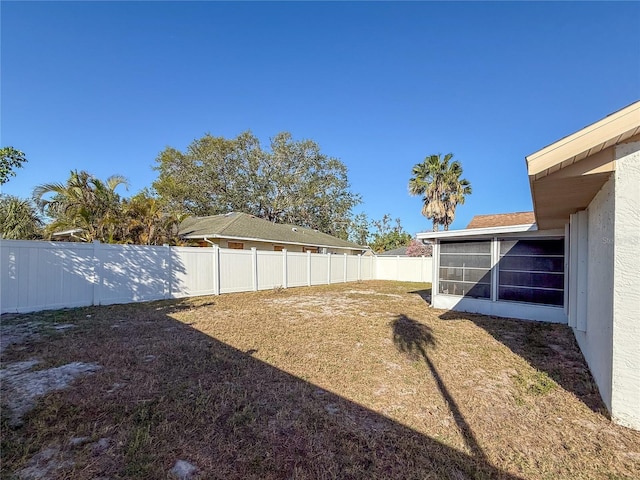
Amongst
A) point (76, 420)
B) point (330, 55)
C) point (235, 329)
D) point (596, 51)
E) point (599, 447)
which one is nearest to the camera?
point (599, 447)

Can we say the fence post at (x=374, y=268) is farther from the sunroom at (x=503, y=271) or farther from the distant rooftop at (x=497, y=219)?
the sunroom at (x=503, y=271)

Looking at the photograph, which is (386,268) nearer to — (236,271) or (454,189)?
(454,189)

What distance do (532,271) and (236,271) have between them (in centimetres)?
1016

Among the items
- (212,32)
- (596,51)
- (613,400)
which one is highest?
(212,32)

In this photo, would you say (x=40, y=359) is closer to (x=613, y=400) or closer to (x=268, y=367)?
(x=268, y=367)

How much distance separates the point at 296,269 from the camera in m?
15.7

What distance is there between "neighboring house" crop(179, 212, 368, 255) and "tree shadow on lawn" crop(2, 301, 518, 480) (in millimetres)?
10768

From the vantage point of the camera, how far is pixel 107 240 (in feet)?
34.3

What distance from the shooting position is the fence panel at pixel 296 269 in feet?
50.2

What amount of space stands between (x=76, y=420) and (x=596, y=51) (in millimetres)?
12352

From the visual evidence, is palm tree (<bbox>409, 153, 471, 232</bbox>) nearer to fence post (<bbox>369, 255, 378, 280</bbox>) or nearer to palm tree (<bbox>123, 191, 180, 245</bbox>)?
fence post (<bbox>369, 255, 378, 280</bbox>)

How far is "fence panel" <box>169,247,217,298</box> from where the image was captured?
34.9 feet

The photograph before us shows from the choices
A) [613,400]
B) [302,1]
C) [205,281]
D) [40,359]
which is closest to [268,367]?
[40,359]

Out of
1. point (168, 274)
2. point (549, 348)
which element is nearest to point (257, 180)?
point (168, 274)
